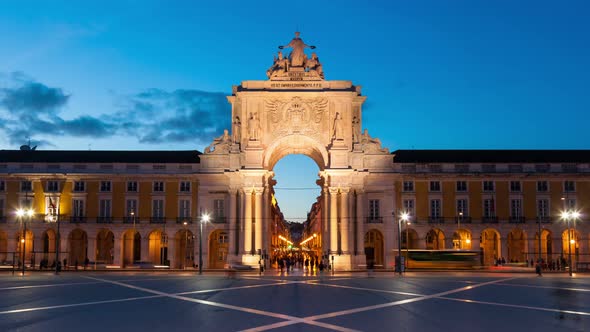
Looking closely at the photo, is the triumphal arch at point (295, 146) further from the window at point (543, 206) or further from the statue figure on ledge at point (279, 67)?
the window at point (543, 206)

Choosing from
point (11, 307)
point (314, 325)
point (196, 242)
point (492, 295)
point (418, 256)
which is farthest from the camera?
point (196, 242)

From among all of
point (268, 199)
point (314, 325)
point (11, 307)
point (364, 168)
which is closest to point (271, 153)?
point (268, 199)

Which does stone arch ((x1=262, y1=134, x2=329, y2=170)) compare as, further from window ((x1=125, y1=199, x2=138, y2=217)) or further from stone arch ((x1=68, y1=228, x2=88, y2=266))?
stone arch ((x1=68, y1=228, x2=88, y2=266))

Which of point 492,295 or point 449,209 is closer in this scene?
point 492,295

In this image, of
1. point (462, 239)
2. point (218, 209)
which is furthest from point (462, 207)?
point (218, 209)

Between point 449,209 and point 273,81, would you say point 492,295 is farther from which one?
point 273,81

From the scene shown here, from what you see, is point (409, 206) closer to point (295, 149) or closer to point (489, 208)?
point (489, 208)

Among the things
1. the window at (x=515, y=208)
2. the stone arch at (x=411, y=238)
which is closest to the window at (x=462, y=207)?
the window at (x=515, y=208)

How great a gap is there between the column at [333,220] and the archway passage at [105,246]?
2841 cm

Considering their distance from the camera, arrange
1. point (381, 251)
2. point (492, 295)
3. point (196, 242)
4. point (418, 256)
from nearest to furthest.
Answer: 1. point (492, 295)
2. point (418, 256)
3. point (196, 242)
4. point (381, 251)

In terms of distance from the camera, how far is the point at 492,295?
119 feet

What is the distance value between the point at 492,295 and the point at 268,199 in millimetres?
45309

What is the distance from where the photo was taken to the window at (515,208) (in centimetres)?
7781

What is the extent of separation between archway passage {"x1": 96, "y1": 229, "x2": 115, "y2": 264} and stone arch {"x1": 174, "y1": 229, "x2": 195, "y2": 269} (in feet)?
29.2
